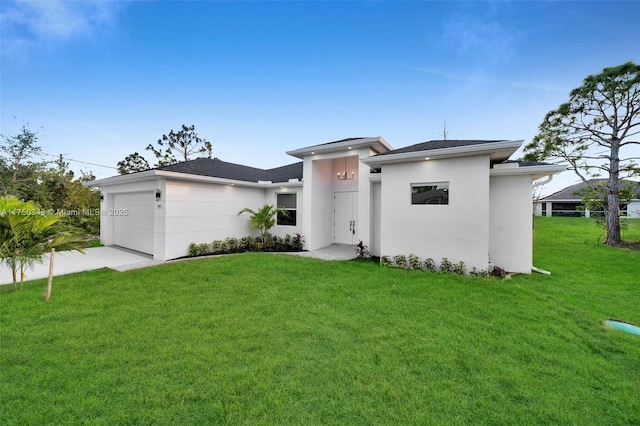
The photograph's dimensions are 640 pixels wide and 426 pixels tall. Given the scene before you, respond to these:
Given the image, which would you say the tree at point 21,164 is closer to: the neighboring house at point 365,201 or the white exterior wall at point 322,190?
the neighboring house at point 365,201

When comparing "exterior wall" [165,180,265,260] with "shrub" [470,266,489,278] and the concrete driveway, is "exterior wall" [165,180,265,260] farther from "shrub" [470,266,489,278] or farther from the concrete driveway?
"shrub" [470,266,489,278]

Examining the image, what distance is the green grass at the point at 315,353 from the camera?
2.31 metres

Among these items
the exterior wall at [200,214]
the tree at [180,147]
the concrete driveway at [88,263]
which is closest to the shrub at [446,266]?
the exterior wall at [200,214]

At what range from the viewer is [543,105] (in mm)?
13102

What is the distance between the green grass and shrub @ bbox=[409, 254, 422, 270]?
4.74 feet

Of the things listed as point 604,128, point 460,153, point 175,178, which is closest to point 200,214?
point 175,178

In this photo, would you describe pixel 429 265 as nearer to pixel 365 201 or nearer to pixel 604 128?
pixel 365 201

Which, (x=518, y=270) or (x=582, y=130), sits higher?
(x=582, y=130)

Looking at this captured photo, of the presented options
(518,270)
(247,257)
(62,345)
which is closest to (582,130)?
(518,270)

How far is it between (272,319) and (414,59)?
13.1m

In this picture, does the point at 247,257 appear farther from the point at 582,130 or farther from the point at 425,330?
the point at 582,130

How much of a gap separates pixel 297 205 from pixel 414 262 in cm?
590

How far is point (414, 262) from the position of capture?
299 inches

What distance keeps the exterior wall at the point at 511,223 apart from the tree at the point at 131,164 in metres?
27.5
